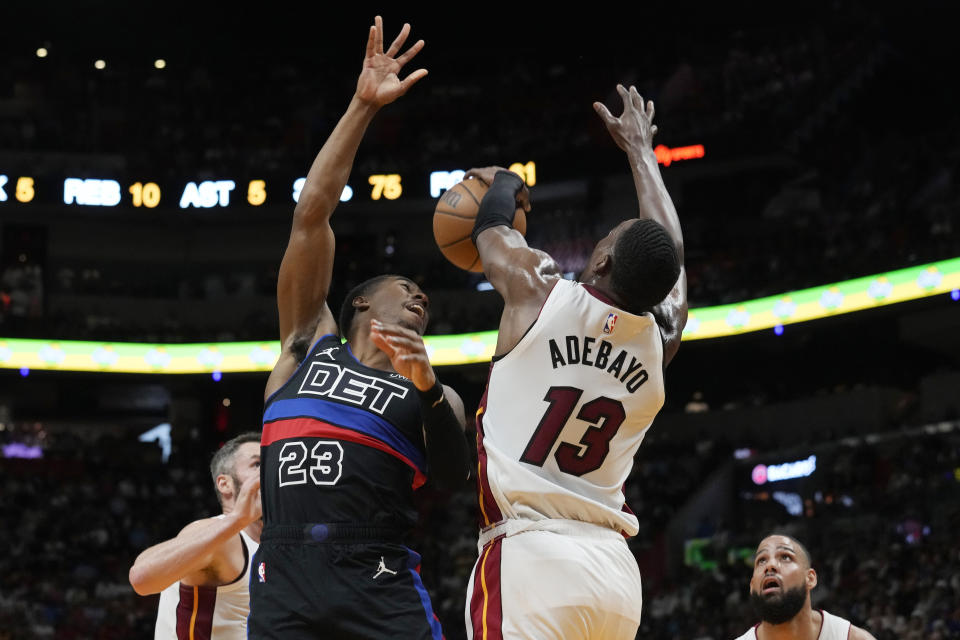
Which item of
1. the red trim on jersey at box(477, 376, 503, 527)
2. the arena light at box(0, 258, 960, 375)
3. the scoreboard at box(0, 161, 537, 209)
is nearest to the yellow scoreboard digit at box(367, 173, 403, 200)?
the scoreboard at box(0, 161, 537, 209)

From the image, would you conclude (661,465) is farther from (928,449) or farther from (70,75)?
(70,75)

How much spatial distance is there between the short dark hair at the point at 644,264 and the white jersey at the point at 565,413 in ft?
0.28

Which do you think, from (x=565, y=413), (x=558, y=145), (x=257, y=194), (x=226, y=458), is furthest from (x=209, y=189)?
(x=565, y=413)

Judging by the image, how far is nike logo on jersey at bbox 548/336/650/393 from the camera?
4121 mm

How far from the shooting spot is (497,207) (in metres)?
4.45

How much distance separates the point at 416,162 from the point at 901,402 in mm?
11335

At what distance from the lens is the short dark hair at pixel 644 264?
4074 millimetres

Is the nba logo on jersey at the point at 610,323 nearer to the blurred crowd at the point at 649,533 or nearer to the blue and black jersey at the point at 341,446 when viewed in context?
the blue and black jersey at the point at 341,446

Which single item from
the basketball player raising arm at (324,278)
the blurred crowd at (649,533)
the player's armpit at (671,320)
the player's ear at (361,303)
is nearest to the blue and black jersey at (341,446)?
the basketball player raising arm at (324,278)

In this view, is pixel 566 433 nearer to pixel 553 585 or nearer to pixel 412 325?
pixel 553 585

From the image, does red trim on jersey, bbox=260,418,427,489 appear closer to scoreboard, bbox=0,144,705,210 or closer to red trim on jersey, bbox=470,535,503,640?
red trim on jersey, bbox=470,535,503,640

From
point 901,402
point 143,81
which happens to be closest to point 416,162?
point 143,81

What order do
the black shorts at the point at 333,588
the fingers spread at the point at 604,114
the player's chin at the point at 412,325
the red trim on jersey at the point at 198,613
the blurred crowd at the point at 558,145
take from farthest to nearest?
the blurred crowd at the point at 558,145 → the fingers spread at the point at 604,114 → the red trim on jersey at the point at 198,613 → the player's chin at the point at 412,325 → the black shorts at the point at 333,588

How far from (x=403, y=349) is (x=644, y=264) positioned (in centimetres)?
90
